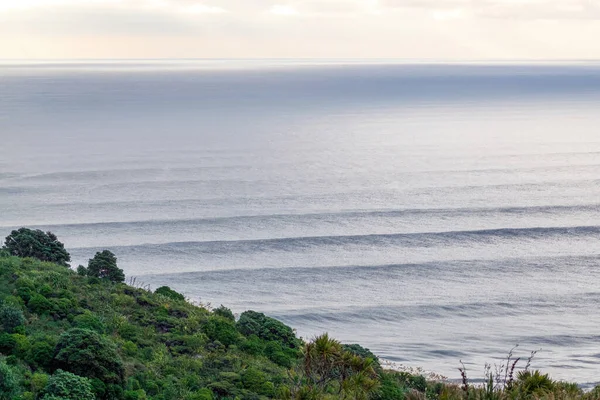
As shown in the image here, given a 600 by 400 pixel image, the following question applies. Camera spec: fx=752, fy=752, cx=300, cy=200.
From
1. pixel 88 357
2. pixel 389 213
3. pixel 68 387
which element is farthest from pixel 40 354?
pixel 389 213

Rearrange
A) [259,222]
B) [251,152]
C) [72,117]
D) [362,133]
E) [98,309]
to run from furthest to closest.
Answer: [72,117], [362,133], [251,152], [259,222], [98,309]

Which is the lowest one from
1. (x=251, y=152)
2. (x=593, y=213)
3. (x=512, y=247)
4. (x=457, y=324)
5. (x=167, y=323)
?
(x=167, y=323)

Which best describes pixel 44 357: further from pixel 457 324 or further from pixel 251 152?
pixel 251 152

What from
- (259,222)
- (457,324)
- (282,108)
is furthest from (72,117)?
(457,324)

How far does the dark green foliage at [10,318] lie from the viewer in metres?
25.1

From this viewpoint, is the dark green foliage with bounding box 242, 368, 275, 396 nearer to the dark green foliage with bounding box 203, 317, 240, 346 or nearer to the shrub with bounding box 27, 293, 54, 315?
the dark green foliage with bounding box 203, 317, 240, 346

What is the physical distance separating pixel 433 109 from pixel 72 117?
277ft

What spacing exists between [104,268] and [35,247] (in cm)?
476

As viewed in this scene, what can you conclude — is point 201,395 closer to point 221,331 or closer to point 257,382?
point 257,382

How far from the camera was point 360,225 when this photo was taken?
69.2 metres

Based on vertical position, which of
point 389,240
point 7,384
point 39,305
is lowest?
point 7,384

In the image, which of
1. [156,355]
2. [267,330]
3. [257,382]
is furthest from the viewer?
[267,330]

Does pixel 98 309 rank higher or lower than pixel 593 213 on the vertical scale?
lower

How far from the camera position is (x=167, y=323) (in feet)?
101
